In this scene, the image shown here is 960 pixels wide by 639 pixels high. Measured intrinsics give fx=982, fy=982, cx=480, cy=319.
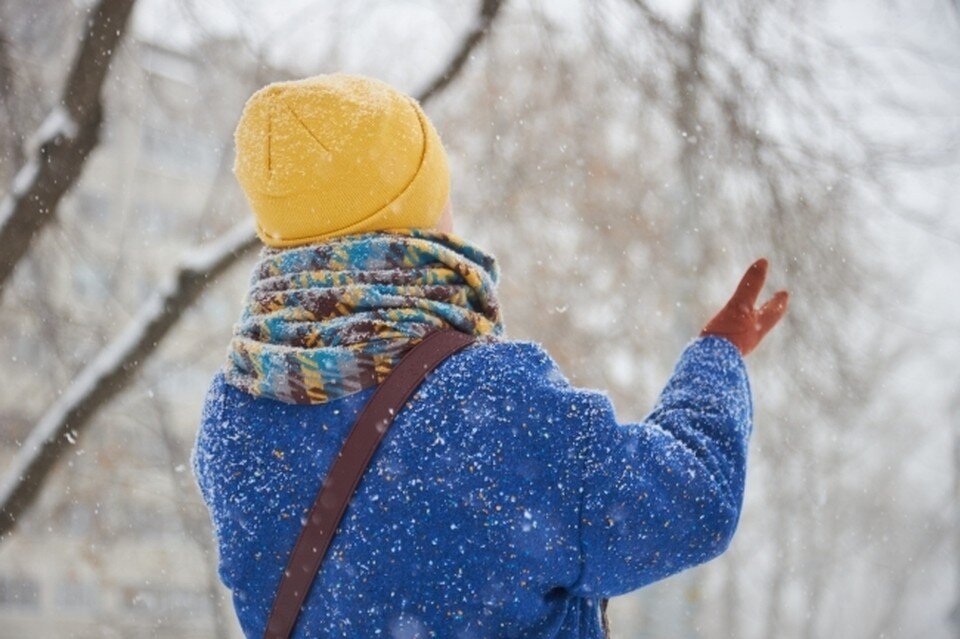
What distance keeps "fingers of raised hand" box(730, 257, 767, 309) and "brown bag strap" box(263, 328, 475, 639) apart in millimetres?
342

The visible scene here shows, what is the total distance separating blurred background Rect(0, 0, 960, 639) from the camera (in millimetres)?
3646

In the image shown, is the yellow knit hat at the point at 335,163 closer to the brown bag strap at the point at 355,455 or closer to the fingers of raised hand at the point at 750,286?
the brown bag strap at the point at 355,455

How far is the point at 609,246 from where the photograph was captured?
18.2ft

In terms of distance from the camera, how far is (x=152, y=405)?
5898mm

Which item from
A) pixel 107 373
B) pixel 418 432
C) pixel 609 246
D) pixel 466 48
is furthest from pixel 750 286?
pixel 609 246

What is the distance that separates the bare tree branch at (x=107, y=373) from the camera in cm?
399

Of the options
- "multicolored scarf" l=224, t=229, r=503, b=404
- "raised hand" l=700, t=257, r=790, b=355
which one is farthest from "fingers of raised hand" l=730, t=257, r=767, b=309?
"multicolored scarf" l=224, t=229, r=503, b=404

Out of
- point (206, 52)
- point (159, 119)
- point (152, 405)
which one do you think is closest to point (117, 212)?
point (152, 405)

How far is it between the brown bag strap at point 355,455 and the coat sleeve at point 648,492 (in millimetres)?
156

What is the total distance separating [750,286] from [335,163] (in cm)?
51

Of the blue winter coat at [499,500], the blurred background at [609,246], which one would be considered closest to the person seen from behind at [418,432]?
the blue winter coat at [499,500]

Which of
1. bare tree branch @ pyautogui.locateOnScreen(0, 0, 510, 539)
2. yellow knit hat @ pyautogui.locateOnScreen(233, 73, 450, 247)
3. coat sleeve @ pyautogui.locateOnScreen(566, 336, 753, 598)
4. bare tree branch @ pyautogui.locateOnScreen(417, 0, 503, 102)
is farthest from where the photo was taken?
bare tree branch @ pyautogui.locateOnScreen(0, 0, 510, 539)

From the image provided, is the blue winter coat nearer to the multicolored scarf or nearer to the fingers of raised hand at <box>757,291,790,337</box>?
the multicolored scarf

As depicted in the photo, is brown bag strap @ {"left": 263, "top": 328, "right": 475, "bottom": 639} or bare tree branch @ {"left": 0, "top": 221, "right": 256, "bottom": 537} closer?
brown bag strap @ {"left": 263, "top": 328, "right": 475, "bottom": 639}
